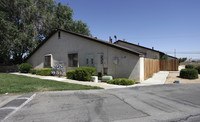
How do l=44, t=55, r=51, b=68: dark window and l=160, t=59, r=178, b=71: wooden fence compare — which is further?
l=160, t=59, r=178, b=71: wooden fence

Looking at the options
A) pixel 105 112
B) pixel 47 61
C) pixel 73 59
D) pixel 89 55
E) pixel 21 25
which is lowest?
pixel 105 112

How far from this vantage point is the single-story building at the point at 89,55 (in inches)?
380

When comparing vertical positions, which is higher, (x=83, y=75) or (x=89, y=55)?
(x=89, y=55)

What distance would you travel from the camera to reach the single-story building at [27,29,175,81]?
9641 millimetres

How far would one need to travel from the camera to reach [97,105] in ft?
14.2

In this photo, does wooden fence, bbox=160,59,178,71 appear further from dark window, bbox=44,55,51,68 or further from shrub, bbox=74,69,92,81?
dark window, bbox=44,55,51,68

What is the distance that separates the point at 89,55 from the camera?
39.4 ft

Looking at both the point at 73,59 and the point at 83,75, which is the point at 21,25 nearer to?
the point at 73,59

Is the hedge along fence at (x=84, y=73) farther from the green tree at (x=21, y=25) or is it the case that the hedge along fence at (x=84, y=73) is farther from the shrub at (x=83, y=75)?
the green tree at (x=21, y=25)

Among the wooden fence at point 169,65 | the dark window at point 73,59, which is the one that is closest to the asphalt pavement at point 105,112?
the dark window at point 73,59

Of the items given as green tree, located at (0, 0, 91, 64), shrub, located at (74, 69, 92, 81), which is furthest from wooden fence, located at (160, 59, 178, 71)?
green tree, located at (0, 0, 91, 64)

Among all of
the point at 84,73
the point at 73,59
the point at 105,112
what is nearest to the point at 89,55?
the point at 84,73

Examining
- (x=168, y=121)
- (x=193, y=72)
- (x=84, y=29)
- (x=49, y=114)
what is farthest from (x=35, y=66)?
(x=193, y=72)

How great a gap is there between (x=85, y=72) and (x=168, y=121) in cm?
763
